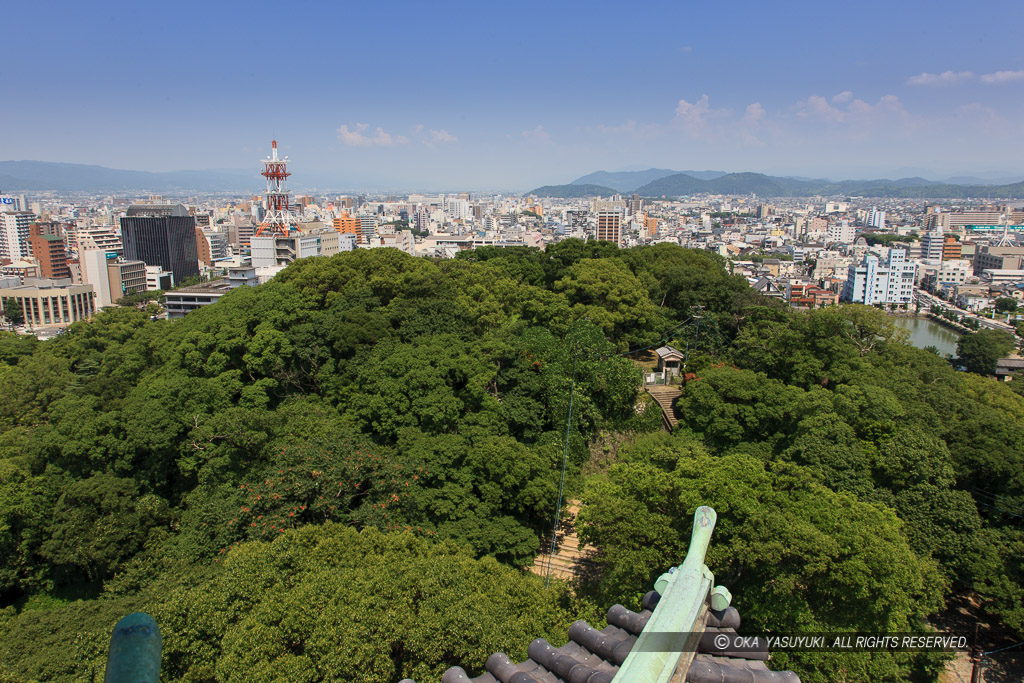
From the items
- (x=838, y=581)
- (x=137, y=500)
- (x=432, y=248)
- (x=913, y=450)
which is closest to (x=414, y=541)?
(x=838, y=581)

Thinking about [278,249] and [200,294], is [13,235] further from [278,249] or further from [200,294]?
[200,294]

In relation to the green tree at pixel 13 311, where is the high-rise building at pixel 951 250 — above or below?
above

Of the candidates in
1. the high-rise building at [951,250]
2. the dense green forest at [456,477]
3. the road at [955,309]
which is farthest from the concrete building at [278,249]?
the high-rise building at [951,250]

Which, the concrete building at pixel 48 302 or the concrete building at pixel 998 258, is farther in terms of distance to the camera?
the concrete building at pixel 998 258

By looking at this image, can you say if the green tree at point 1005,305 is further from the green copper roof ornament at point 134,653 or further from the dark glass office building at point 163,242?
the dark glass office building at point 163,242

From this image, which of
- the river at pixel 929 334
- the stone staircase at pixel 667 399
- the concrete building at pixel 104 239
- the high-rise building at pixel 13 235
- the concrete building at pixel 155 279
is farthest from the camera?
the high-rise building at pixel 13 235

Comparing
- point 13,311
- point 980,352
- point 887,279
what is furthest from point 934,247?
point 13,311
